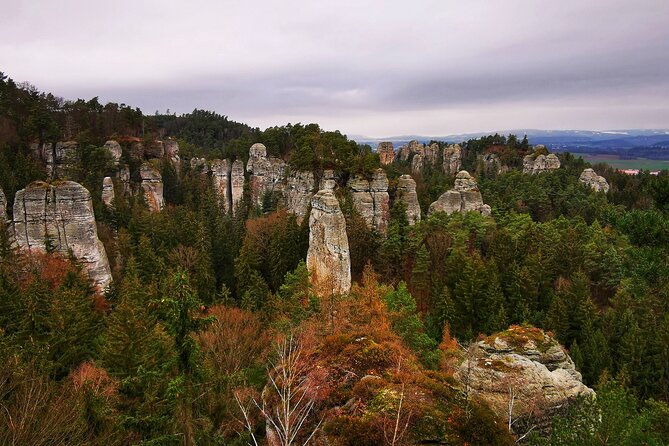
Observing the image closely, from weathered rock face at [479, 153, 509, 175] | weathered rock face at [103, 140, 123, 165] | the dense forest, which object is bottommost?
the dense forest

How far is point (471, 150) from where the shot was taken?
91500 mm

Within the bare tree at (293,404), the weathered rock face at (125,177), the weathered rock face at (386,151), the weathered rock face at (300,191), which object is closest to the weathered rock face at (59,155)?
the weathered rock face at (125,177)

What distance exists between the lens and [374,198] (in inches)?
1615

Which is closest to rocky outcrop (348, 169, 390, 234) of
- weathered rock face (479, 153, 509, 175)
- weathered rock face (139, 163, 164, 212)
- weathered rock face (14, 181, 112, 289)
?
weathered rock face (14, 181, 112, 289)

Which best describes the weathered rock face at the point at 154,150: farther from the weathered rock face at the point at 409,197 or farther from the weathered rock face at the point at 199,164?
the weathered rock face at the point at 409,197

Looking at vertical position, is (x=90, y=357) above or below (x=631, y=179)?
below

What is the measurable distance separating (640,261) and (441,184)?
146ft

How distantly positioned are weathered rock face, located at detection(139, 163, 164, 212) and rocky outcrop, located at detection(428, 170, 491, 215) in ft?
107

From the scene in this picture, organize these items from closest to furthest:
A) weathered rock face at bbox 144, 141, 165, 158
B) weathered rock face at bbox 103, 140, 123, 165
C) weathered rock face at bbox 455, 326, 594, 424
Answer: weathered rock face at bbox 455, 326, 594, 424 < weathered rock face at bbox 103, 140, 123, 165 < weathered rock face at bbox 144, 141, 165, 158

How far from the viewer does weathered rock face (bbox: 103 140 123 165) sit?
50.4 metres

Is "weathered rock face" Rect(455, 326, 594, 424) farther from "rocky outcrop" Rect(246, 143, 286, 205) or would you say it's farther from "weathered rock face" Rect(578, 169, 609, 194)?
"weathered rock face" Rect(578, 169, 609, 194)

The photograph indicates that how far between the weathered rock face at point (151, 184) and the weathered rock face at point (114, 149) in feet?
9.09

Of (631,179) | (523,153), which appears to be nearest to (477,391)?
(523,153)

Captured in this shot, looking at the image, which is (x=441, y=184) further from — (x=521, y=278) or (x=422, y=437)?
(x=422, y=437)
